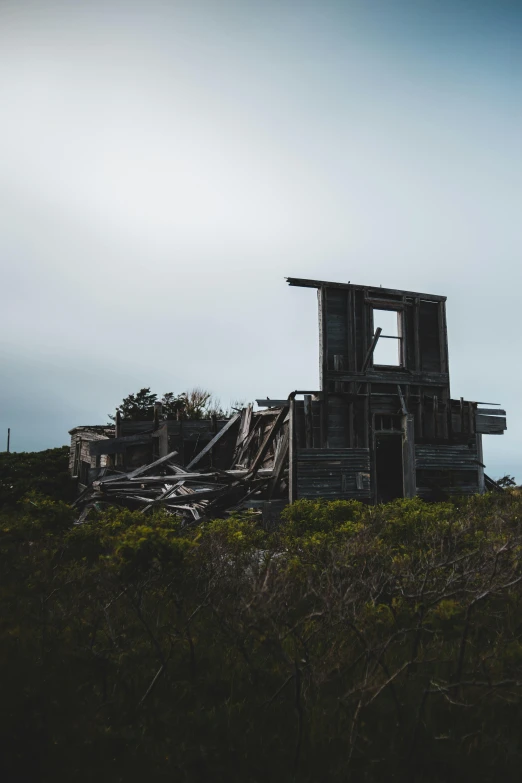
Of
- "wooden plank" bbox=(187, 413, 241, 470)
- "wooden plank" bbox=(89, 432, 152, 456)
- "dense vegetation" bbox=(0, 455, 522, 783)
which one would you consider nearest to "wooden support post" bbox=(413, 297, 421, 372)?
"wooden plank" bbox=(187, 413, 241, 470)

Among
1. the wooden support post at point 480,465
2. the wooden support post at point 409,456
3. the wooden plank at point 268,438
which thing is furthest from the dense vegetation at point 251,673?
the wooden support post at point 480,465

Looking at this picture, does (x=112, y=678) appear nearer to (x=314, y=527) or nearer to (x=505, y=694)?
(x=505, y=694)

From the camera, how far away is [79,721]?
4.63 metres

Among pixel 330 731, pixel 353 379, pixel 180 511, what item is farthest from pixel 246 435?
pixel 330 731

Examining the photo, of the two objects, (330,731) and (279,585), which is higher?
(279,585)

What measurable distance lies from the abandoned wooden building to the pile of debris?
44 millimetres

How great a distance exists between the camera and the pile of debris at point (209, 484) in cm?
1733

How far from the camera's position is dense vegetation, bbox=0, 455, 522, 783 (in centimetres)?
432

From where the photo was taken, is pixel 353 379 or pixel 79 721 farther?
pixel 353 379

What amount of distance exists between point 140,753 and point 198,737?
0.44 meters

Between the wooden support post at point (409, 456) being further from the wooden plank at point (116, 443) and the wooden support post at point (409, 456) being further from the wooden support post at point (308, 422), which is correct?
the wooden plank at point (116, 443)

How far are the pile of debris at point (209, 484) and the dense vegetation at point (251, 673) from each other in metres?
8.97

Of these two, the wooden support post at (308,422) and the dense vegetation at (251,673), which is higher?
the wooden support post at (308,422)

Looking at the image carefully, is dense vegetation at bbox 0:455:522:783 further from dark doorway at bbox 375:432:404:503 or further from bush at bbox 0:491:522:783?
dark doorway at bbox 375:432:404:503
